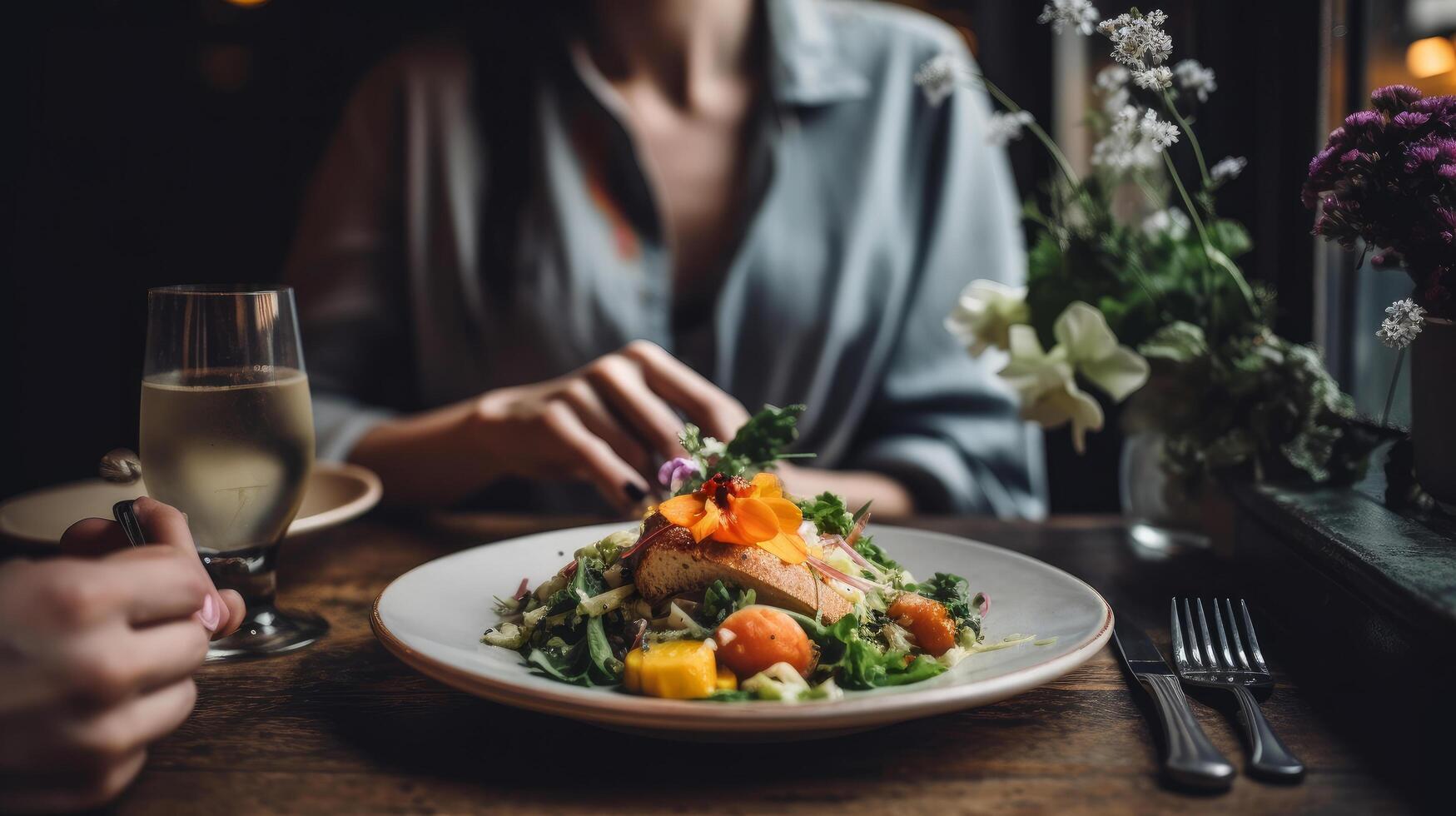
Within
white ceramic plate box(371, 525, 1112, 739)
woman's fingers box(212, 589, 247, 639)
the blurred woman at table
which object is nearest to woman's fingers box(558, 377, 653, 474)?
white ceramic plate box(371, 525, 1112, 739)

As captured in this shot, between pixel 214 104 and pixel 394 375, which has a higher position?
pixel 214 104

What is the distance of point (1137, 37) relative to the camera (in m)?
1.21

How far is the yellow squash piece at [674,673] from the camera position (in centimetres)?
86

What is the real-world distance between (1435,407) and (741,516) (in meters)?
0.77

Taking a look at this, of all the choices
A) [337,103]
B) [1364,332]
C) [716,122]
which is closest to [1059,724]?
[1364,332]

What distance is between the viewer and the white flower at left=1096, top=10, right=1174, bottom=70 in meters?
1.20

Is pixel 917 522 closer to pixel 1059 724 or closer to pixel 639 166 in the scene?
pixel 1059 724

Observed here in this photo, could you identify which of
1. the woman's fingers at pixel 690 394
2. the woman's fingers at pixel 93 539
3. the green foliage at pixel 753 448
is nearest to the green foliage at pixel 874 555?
the green foliage at pixel 753 448

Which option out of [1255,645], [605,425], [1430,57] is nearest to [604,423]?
[605,425]

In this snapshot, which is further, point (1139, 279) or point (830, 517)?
point (1139, 279)

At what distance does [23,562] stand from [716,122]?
94.1 inches

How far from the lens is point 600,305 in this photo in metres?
2.59

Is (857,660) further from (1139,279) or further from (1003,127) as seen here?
(1003,127)

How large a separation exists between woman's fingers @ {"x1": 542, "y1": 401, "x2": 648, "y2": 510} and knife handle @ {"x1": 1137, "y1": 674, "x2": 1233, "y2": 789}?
2.94ft
